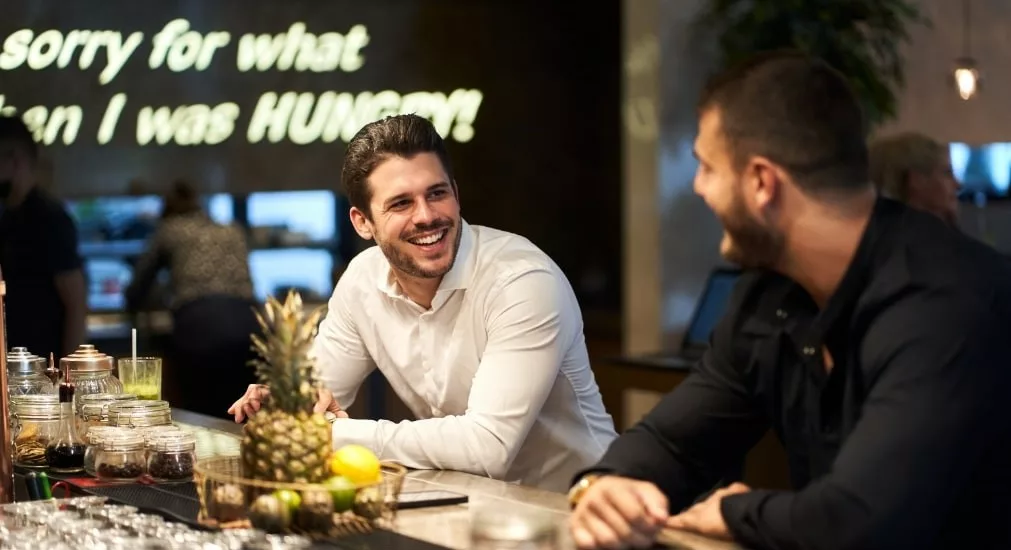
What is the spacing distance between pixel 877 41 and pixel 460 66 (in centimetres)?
273

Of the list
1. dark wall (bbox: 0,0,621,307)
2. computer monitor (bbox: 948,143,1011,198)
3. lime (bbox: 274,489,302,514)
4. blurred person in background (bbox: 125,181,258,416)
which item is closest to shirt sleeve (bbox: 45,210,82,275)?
blurred person in background (bbox: 125,181,258,416)

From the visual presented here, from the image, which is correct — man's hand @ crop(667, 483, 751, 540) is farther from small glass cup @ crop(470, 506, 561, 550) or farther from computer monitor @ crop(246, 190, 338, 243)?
computer monitor @ crop(246, 190, 338, 243)

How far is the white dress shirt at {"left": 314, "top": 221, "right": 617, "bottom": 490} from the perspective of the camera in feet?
9.72

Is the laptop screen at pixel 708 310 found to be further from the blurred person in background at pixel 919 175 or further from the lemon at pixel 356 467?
the lemon at pixel 356 467

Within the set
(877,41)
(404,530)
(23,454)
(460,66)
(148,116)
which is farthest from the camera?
(460,66)

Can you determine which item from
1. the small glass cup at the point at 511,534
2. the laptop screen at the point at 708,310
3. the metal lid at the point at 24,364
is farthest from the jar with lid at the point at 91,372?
the laptop screen at the point at 708,310

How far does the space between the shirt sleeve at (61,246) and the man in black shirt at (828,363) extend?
13.9 feet

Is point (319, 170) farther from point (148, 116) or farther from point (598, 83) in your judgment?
point (598, 83)

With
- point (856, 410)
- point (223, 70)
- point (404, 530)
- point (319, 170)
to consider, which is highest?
point (223, 70)

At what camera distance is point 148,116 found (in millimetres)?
7590

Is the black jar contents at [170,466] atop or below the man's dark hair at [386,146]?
below

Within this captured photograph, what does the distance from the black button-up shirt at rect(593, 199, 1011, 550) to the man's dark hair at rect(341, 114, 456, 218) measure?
1200 mm

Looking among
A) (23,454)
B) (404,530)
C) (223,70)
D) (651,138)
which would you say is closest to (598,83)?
(651,138)

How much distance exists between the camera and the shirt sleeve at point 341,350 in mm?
3613
